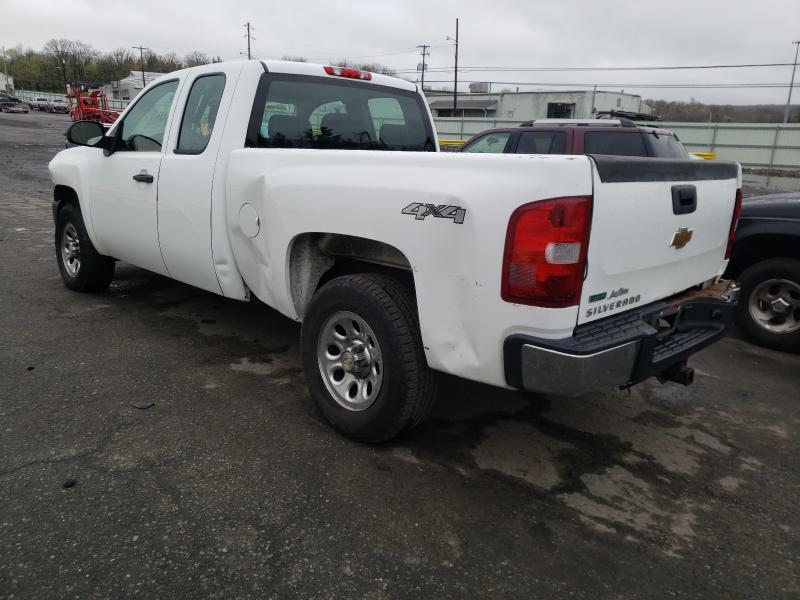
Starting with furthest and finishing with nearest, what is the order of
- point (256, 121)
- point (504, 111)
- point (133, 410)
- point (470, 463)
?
point (504, 111) → point (256, 121) → point (133, 410) → point (470, 463)

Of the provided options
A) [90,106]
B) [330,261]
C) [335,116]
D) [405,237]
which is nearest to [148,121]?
[335,116]

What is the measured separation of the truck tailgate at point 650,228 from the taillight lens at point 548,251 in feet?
0.24

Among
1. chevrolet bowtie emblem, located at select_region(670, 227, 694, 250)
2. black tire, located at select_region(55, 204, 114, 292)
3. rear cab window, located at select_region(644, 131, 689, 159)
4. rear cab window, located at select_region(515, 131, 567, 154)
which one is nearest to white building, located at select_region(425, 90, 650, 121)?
rear cab window, located at select_region(644, 131, 689, 159)

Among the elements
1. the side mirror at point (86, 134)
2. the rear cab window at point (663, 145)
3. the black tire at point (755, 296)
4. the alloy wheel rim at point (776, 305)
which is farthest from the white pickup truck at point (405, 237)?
the rear cab window at point (663, 145)

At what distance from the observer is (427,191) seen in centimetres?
252

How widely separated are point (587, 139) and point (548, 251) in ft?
18.8

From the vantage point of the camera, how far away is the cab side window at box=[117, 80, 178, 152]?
14.3ft

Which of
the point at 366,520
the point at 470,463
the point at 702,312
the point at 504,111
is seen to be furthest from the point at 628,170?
the point at 504,111

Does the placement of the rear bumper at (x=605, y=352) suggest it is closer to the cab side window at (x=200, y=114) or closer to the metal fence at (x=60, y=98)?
the cab side window at (x=200, y=114)

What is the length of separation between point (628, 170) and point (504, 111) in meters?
54.5

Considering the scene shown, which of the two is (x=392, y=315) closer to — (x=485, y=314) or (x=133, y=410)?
(x=485, y=314)

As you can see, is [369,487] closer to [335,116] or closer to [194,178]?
[194,178]

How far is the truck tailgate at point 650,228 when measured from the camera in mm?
2361

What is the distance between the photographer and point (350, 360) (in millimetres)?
3020
